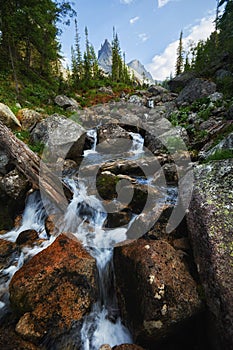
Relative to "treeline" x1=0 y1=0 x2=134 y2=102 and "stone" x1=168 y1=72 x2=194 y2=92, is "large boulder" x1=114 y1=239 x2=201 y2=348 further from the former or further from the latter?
"stone" x1=168 y1=72 x2=194 y2=92

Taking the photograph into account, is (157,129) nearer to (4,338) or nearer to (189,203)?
(189,203)

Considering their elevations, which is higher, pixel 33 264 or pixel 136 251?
pixel 136 251

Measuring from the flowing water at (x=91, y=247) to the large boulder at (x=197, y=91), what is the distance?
46.5 ft

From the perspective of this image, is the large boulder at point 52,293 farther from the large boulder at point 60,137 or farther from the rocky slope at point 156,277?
the large boulder at point 60,137

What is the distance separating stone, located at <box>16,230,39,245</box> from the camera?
5.47 m

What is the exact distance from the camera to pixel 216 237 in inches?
127

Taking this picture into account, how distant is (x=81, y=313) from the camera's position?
356cm

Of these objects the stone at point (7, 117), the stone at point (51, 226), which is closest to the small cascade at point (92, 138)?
the stone at point (7, 117)

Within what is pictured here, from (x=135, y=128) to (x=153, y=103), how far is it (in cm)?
1123

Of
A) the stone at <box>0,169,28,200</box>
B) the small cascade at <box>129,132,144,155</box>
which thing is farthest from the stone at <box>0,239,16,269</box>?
the small cascade at <box>129,132,144,155</box>

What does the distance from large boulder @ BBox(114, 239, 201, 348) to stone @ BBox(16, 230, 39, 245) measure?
303cm

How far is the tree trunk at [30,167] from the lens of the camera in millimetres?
6383

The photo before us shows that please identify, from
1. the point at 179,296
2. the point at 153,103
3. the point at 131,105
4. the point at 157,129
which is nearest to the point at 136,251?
the point at 179,296

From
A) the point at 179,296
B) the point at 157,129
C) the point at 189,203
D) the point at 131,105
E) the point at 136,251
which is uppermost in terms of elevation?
the point at 131,105
